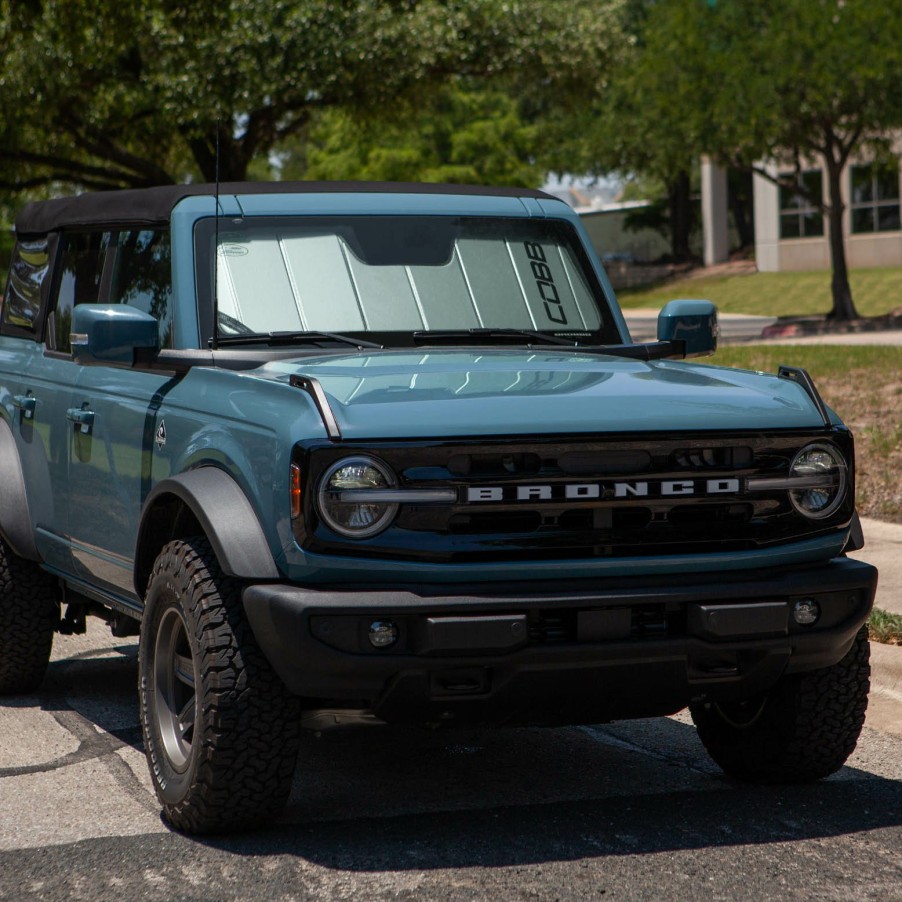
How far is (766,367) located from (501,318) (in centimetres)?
1280

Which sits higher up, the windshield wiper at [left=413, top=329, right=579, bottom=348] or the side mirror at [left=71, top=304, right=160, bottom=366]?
the side mirror at [left=71, top=304, right=160, bottom=366]

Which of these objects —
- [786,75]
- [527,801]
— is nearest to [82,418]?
[527,801]

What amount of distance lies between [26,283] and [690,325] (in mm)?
2926

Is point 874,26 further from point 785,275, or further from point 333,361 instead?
point 333,361

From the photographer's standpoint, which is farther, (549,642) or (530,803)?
(530,803)

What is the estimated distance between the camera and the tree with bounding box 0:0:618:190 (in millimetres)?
25234

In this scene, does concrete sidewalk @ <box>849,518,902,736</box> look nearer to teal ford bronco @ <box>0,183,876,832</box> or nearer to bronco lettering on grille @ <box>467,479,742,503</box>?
teal ford bronco @ <box>0,183,876,832</box>

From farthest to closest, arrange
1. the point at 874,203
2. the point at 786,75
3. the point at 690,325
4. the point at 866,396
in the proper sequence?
the point at 874,203 < the point at 786,75 < the point at 866,396 < the point at 690,325

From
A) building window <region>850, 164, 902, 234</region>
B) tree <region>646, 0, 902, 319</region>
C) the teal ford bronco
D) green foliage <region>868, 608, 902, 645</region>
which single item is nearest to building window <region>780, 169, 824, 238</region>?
building window <region>850, 164, 902, 234</region>

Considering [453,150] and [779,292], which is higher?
[453,150]

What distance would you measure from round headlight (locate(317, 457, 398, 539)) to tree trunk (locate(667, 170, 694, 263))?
58.1 meters

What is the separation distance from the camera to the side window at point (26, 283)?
6664mm

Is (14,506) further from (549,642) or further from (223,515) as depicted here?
(549,642)

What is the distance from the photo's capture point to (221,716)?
4227mm
